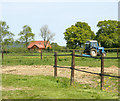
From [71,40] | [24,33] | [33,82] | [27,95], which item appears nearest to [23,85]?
[33,82]

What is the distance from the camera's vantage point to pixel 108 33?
2584 inches

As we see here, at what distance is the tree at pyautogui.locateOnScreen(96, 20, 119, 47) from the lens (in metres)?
60.2

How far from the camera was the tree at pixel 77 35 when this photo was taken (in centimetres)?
6923

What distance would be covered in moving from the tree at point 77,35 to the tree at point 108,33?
16.3ft

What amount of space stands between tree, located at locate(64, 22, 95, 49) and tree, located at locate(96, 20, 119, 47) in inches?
196

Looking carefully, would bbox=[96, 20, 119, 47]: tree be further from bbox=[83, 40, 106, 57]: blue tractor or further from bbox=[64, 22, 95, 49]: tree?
bbox=[83, 40, 106, 57]: blue tractor

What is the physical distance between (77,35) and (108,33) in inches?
420

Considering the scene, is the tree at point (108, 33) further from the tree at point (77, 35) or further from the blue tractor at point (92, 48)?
the blue tractor at point (92, 48)

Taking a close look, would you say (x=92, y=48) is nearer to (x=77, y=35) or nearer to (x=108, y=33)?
(x=108, y=33)

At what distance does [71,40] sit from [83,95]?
207 ft

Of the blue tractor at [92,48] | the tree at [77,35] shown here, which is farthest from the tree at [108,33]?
the blue tractor at [92,48]

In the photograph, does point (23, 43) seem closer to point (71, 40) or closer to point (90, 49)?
point (71, 40)

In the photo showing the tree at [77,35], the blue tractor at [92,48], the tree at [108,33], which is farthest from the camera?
the tree at [77,35]

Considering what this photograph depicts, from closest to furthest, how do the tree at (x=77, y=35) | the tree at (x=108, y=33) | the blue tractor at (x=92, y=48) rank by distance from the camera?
the blue tractor at (x=92, y=48), the tree at (x=108, y=33), the tree at (x=77, y=35)
